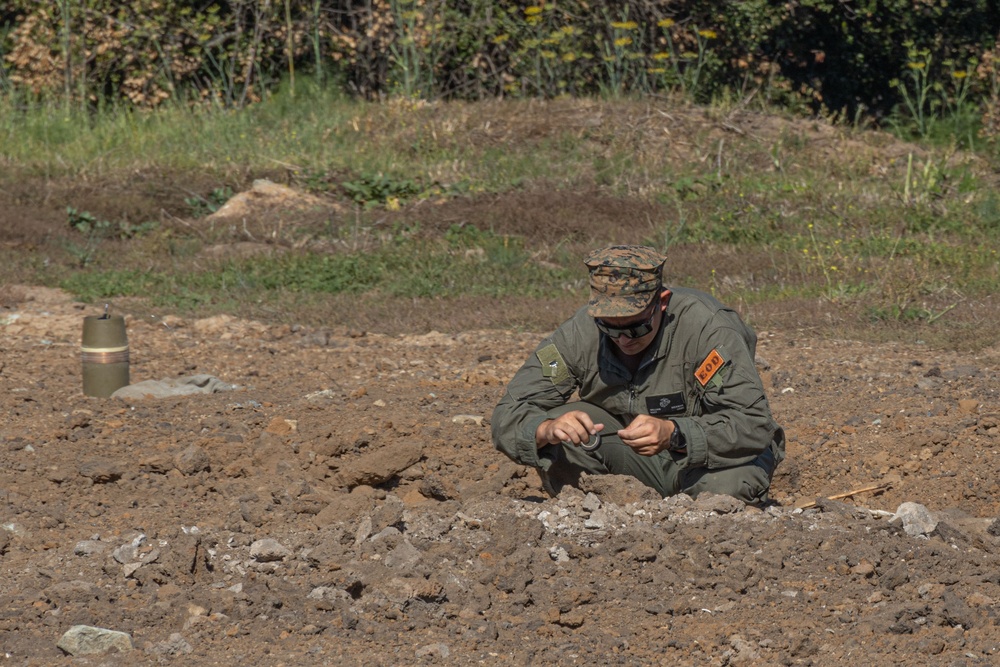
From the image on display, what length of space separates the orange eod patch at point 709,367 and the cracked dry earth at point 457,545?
38 centimetres

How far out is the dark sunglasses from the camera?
4117 mm

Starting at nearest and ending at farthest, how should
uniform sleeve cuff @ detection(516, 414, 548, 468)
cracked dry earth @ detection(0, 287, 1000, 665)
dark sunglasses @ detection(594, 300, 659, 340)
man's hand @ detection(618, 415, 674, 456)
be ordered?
cracked dry earth @ detection(0, 287, 1000, 665) → man's hand @ detection(618, 415, 674, 456) → dark sunglasses @ detection(594, 300, 659, 340) → uniform sleeve cuff @ detection(516, 414, 548, 468)

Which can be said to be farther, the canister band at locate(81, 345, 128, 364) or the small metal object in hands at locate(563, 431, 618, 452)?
the canister band at locate(81, 345, 128, 364)

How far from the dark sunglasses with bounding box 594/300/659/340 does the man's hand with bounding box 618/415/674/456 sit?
0.27 m

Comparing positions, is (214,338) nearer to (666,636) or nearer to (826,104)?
(666,636)

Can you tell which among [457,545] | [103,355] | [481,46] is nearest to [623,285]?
[457,545]

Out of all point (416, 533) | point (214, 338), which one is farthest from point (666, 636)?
point (214, 338)

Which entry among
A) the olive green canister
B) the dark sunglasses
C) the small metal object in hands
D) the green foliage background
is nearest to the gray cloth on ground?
the olive green canister

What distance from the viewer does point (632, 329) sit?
4.12 meters

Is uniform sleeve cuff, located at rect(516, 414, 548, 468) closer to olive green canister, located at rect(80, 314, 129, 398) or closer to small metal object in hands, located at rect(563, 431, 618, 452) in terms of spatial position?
small metal object in hands, located at rect(563, 431, 618, 452)

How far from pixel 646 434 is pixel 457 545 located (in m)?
0.64

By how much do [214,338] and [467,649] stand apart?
4790 millimetres

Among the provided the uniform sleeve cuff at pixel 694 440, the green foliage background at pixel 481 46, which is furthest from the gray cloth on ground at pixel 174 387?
the green foliage background at pixel 481 46

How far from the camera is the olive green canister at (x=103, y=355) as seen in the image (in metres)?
6.30
